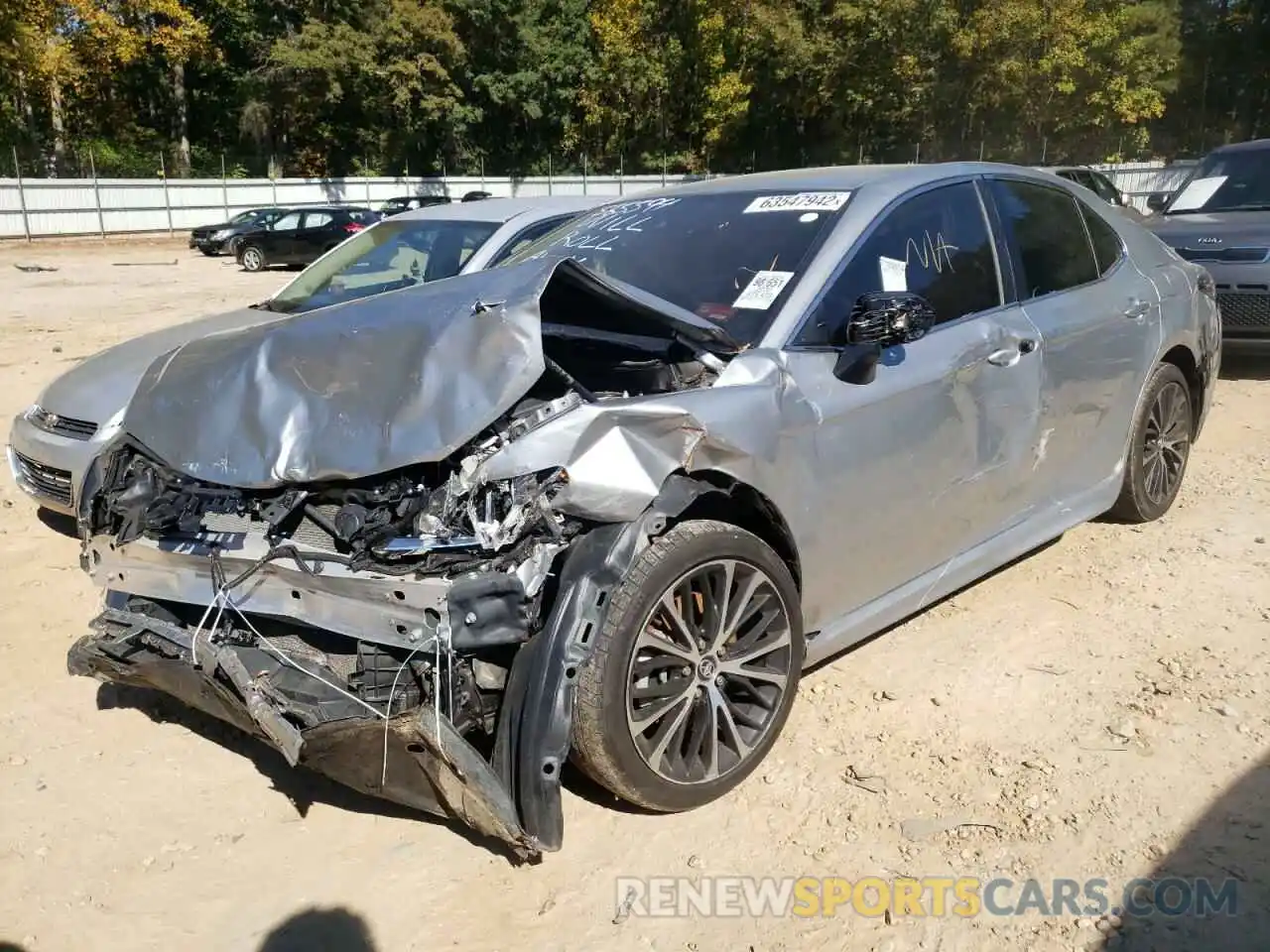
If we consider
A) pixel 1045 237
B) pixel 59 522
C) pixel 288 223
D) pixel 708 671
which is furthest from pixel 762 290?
pixel 288 223

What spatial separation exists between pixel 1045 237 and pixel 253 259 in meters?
21.6

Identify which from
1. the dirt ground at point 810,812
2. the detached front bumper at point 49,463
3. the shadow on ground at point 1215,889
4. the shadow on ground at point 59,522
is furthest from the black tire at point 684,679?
the shadow on ground at point 59,522

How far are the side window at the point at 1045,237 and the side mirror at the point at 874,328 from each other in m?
1.04

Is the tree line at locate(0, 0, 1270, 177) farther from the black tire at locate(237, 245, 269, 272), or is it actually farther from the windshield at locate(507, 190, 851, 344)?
the windshield at locate(507, 190, 851, 344)

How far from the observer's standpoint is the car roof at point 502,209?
6.86 meters

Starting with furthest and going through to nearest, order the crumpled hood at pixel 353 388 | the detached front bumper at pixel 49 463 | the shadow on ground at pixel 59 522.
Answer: the shadow on ground at pixel 59 522, the detached front bumper at pixel 49 463, the crumpled hood at pixel 353 388

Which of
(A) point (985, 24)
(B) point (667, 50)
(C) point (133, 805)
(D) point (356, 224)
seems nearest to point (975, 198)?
(C) point (133, 805)

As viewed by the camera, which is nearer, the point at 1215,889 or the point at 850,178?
the point at 1215,889

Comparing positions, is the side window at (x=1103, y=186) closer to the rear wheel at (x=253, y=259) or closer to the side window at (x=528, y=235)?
the side window at (x=528, y=235)

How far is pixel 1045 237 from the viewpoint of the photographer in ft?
14.3

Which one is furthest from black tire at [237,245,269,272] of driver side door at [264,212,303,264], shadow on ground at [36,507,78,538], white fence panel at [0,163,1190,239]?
shadow on ground at [36,507,78,538]

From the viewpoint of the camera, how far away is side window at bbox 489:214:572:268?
6414 millimetres

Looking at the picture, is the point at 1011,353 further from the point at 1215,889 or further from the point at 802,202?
the point at 1215,889

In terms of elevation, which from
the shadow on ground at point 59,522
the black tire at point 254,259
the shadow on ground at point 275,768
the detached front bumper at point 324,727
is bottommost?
the black tire at point 254,259
